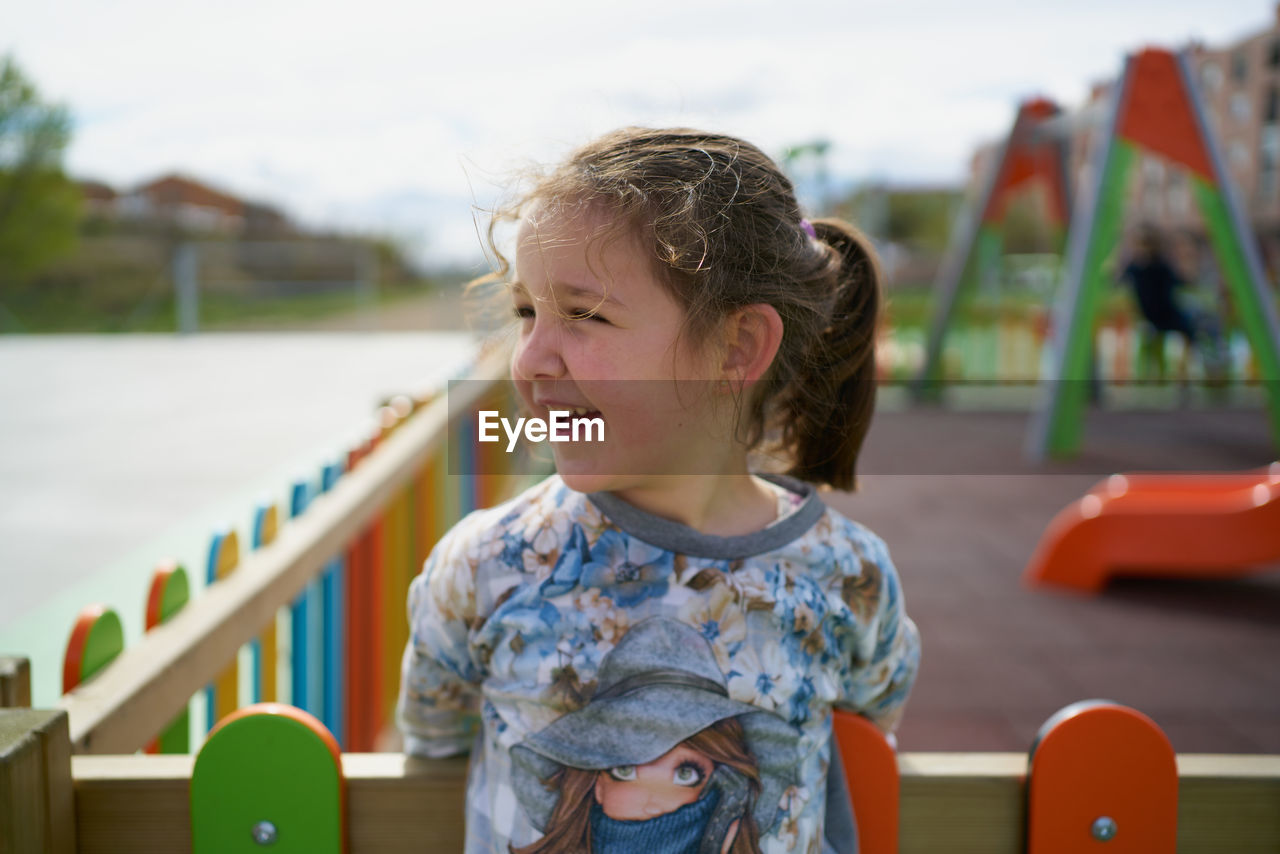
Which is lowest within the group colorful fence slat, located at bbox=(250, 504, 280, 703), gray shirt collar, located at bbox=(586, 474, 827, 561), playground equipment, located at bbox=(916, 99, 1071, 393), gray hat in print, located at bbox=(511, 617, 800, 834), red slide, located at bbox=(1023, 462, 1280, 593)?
red slide, located at bbox=(1023, 462, 1280, 593)

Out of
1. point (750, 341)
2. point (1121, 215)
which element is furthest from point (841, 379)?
point (1121, 215)

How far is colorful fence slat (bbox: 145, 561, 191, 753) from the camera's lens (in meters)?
1.34

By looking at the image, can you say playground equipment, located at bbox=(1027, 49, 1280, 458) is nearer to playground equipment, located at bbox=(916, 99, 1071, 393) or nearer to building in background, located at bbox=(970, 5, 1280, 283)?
building in background, located at bbox=(970, 5, 1280, 283)

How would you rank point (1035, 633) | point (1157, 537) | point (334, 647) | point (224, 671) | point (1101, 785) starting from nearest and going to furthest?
point (1101, 785) → point (224, 671) → point (334, 647) → point (1035, 633) → point (1157, 537)

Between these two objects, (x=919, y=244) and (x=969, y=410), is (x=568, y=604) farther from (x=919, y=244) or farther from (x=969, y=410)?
(x=919, y=244)

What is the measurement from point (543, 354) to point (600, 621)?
24cm

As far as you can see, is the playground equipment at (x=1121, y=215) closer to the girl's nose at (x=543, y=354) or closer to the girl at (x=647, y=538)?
the girl at (x=647, y=538)

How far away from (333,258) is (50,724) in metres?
19.1

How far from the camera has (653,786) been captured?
91cm

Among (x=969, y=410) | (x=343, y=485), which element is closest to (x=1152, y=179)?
(x=969, y=410)

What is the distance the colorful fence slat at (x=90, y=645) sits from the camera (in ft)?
3.73

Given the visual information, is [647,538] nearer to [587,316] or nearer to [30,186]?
[587,316]

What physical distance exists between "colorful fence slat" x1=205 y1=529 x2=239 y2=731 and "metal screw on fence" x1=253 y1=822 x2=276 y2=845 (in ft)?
1.95

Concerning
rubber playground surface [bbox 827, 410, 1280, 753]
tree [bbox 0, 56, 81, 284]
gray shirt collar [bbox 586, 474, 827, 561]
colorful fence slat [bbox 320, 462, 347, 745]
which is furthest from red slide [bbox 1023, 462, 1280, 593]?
tree [bbox 0, 56, 81, 284]
